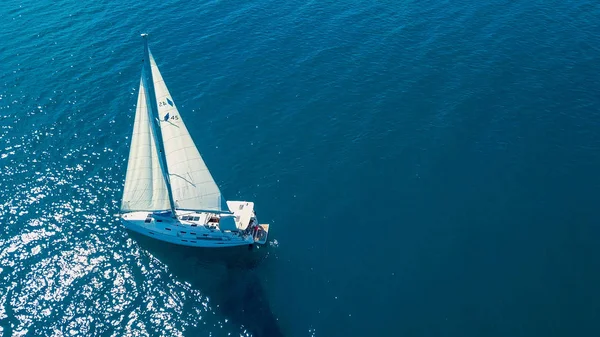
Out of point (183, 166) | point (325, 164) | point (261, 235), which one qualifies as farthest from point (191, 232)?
point (325, 164)

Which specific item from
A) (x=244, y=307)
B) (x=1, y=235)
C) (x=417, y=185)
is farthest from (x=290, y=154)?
(x=1, y=235)

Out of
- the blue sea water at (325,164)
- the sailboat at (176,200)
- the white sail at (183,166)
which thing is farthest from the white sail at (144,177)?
the blue sea water at (325,164)

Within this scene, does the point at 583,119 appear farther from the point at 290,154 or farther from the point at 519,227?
the point at 290,154

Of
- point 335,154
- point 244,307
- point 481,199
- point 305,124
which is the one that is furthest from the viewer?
point 305,124

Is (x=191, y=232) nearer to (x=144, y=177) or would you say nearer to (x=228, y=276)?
(x=228, y=276)

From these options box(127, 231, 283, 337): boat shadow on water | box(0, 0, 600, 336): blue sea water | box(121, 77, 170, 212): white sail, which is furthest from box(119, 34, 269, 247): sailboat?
box(0, 0, 600, 336): blue sea water

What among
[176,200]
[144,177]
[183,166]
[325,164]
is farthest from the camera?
[325,164]
